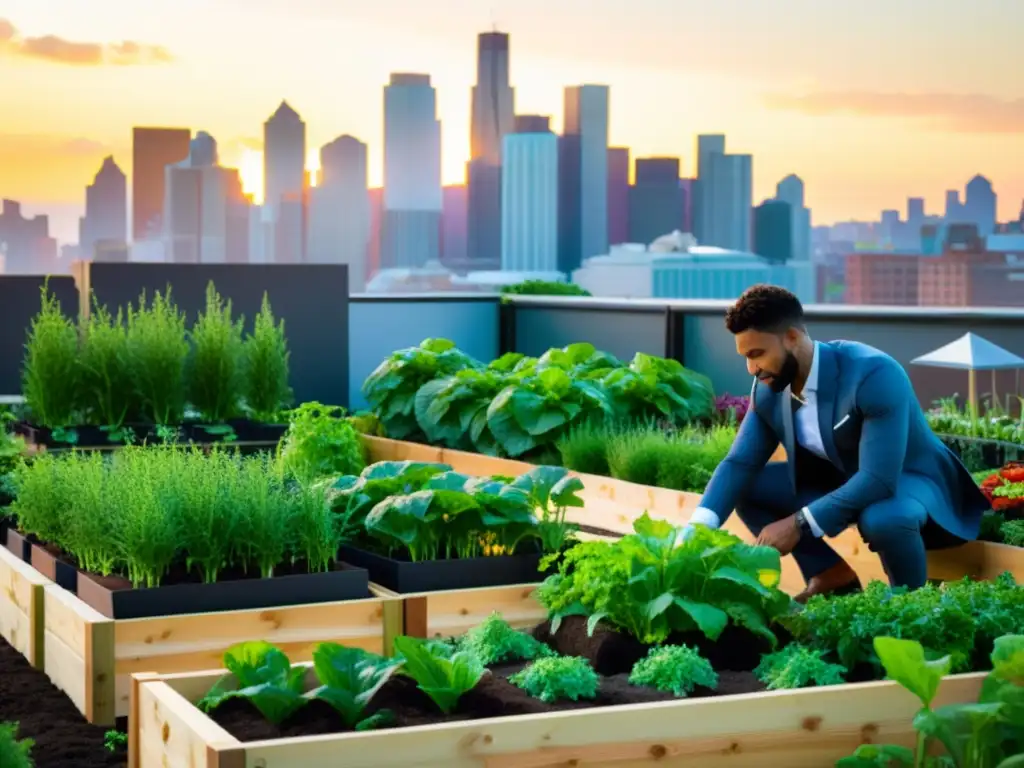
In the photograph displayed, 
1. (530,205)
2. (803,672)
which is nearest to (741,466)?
(803,672)

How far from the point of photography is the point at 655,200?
5431cm

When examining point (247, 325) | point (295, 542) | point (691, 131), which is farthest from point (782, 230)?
point (295, 542)

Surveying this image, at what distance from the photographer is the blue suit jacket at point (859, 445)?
4.16 m

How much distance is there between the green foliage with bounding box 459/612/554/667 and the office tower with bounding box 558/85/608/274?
45363 millimetres

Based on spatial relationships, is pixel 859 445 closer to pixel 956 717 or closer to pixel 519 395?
pixel 956 717

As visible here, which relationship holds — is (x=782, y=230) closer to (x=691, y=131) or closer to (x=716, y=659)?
(x=691, y=131)

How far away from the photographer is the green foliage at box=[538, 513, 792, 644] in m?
3.41

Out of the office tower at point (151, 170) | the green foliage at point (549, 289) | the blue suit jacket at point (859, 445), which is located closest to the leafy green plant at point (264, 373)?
the blue suit jacket at point (859, 445)

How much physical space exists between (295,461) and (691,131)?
154 ft

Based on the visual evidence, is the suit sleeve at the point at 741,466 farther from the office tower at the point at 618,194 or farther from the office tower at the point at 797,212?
the office tower at the point at 618,194

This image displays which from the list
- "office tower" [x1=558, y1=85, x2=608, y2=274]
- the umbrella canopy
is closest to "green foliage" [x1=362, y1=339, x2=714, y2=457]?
the umbrella canopy

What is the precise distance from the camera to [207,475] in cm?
436

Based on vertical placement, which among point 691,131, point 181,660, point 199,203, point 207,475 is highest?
point 691,131

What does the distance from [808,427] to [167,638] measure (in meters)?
1.97
